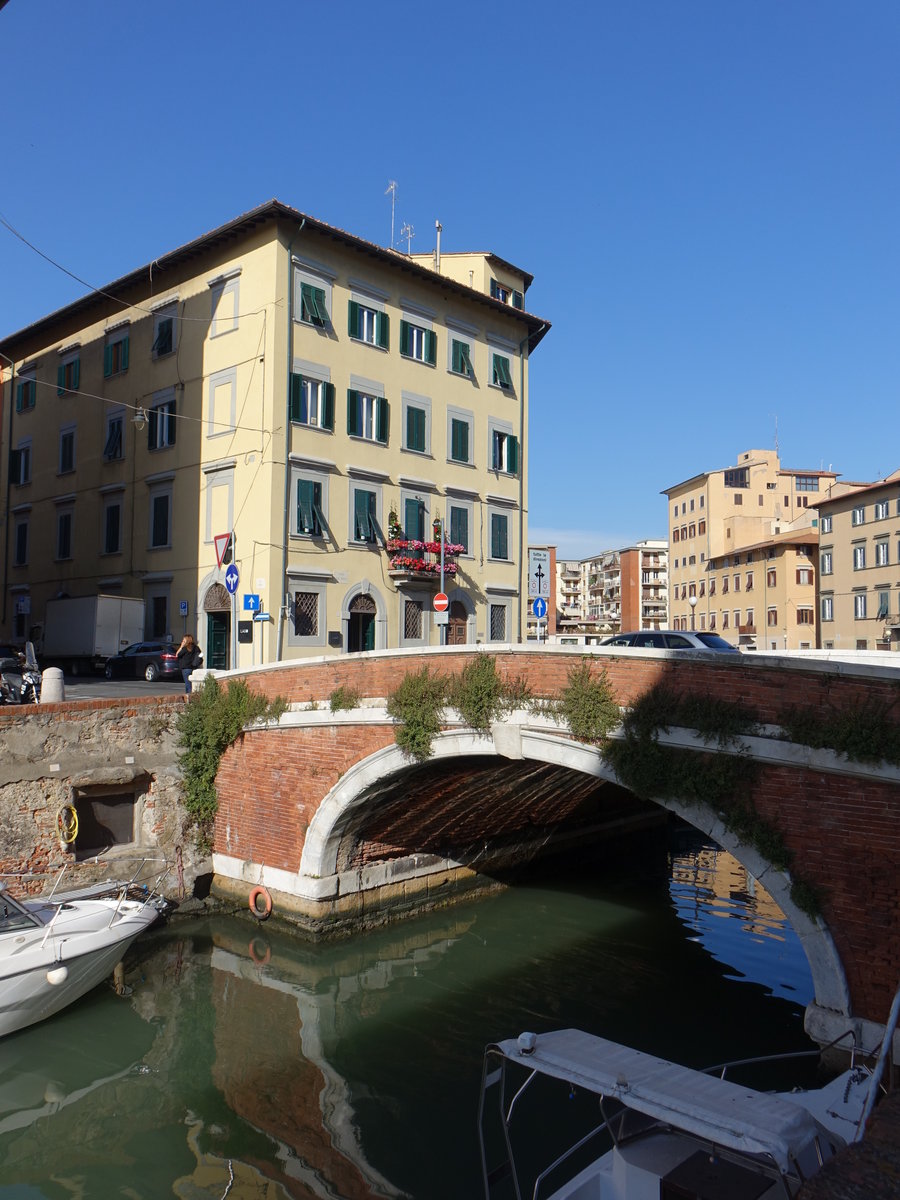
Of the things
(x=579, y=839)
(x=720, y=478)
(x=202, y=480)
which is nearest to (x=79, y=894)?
(x=579, y=839)

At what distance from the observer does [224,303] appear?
2384cm

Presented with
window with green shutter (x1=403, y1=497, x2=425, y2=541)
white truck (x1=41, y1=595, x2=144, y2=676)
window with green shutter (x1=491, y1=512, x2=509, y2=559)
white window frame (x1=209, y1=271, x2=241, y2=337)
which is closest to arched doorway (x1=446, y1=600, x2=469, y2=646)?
window with green shutter (x1=491, y1=512, x2=509, y2=559)

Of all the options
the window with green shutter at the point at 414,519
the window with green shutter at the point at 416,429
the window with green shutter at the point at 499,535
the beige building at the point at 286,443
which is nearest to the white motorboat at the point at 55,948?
the beige building at the point at 286,443

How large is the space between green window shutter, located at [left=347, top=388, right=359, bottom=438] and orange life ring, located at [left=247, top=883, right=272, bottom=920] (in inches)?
521

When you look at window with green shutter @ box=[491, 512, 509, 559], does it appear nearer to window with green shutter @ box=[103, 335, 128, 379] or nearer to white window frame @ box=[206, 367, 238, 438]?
white window frame @ box=[206, 367, 238, 438]

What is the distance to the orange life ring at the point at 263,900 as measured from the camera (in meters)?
14.4

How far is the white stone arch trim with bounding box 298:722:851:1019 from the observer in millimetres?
8852

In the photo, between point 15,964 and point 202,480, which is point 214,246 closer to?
point 202,480

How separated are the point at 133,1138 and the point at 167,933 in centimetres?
536

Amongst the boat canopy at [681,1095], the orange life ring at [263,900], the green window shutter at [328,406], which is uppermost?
the green window shutter at [328,406]

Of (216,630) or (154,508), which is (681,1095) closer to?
(216,630)

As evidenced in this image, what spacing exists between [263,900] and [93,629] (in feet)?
43.0

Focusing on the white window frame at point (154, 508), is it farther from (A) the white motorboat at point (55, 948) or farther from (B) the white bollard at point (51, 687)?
(A) the white motorboat at point (55, 948)

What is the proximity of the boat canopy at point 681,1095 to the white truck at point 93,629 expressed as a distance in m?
21.3
